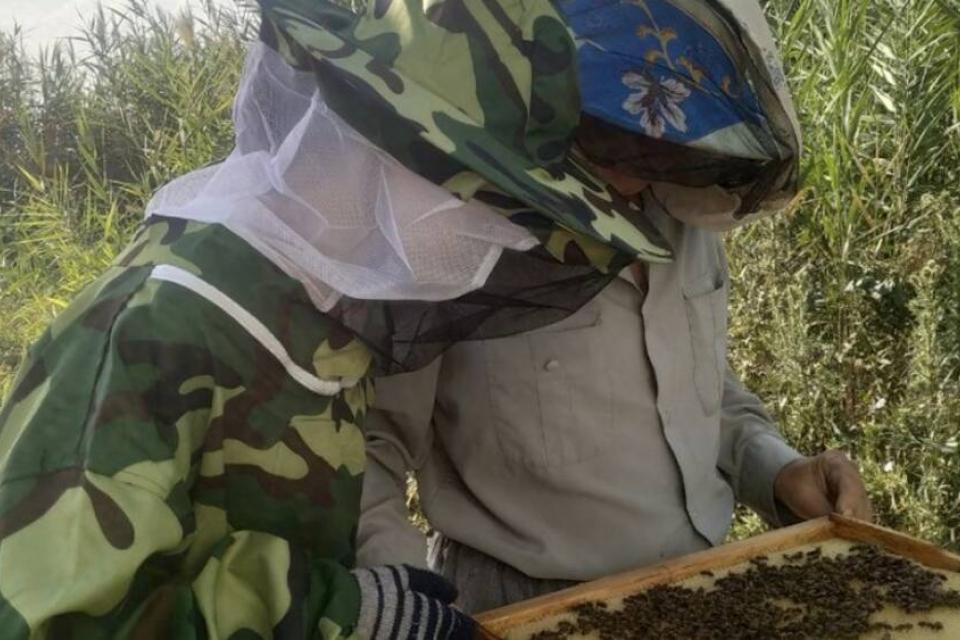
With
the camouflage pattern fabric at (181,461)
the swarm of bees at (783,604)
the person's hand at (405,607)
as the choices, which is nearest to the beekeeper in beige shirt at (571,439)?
the swarm of bees at (783,604)

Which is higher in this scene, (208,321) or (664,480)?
(208,321)

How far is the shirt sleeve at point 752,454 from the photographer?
92.9 inches

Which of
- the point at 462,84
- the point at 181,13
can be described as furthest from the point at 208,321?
the point at 181,13

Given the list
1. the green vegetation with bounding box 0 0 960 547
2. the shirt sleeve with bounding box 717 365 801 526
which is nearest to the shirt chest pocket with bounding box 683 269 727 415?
the shirt sleeve with bounding box 717 365 801 526

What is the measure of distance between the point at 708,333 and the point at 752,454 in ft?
1.06

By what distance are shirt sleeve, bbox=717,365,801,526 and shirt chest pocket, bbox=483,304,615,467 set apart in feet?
1.56

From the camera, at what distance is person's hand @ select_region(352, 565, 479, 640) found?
143cm

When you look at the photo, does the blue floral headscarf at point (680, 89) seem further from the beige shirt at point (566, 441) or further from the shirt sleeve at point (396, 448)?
the shirt sleeve at point (396, 448)

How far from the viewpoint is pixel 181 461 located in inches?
51.8

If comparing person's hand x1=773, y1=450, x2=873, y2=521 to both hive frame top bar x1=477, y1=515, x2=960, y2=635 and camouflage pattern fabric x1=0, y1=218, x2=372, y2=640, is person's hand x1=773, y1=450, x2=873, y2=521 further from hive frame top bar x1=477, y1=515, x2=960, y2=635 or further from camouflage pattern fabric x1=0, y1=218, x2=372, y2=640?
camouflage pattern fabric x1=0, y1=218, x2=372, y2=640

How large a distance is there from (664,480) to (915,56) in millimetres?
2533

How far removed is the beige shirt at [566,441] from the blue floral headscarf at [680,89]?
1.02 feet

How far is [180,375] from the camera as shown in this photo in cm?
133

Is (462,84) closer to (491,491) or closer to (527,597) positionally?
(491,491)
